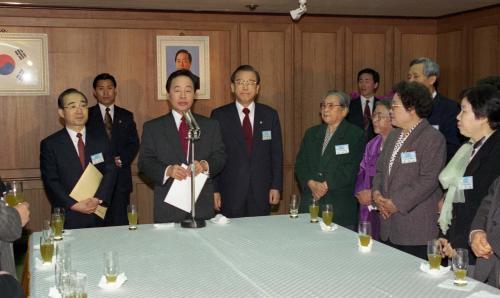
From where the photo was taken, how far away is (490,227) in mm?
3025

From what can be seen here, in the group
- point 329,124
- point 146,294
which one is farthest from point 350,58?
point 146,294

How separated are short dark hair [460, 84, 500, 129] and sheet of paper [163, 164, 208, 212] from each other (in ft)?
5.50

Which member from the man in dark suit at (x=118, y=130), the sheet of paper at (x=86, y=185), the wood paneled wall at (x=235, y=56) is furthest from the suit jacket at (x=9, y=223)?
the wood paneled wall at (x=235, y=56)

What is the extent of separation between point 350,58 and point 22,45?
164 inches

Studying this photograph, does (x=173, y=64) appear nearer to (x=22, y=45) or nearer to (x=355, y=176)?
(x=22, y=45)

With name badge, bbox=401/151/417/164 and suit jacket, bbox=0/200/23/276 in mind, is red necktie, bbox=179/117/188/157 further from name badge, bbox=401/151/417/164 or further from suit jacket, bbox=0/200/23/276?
suit jacket, bbox=0/200/23/276

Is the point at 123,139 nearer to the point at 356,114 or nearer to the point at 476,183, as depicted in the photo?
the point at 356,114

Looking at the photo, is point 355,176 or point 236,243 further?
point 355,176

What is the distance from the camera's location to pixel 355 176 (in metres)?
4.83

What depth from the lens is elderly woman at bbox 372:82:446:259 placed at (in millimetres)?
3988

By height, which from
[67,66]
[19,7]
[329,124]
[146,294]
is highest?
[19,7]

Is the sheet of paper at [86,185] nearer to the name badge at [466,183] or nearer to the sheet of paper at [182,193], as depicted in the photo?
the sheet of paper at [182,193]

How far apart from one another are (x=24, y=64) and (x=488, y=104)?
5357 mm

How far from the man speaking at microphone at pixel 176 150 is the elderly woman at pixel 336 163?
→ 1.00 metres
